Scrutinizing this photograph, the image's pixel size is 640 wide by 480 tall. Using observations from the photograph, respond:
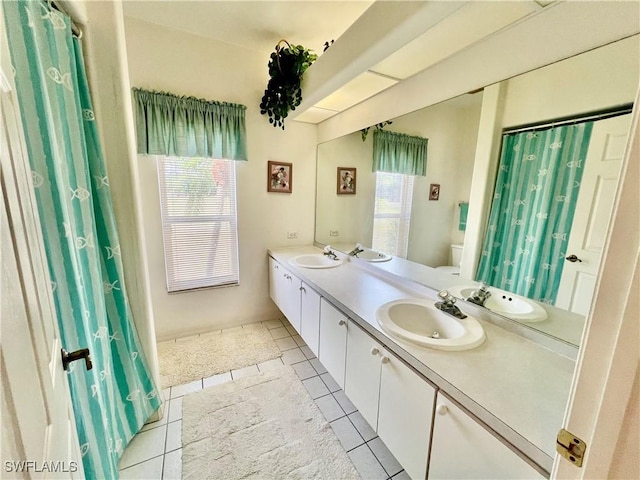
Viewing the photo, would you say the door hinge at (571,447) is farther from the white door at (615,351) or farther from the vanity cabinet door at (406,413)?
the vanity cabinet door at (406,413)

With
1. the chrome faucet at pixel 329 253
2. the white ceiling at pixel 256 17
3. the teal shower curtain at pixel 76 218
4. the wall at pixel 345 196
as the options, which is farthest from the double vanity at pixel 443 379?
the white ceiling at pixel 256 17

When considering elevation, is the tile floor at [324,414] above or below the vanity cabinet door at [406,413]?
below

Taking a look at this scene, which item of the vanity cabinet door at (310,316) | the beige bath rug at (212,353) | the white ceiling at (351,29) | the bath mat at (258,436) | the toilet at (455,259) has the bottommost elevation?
the beige bath rug at (212,353)

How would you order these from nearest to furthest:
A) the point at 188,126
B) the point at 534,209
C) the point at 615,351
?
the point at 615,351 < the point at 534,209 < the point at 188,126

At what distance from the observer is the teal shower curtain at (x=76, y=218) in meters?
0.83

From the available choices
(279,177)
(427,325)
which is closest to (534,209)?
(427,325)

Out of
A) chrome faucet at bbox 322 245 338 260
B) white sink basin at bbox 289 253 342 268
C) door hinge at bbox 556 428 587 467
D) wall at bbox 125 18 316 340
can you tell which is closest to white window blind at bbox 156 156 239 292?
wall at bbox 125 18 316 340

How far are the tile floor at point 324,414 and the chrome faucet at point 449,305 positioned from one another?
0.89 m

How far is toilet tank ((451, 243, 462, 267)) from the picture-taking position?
5.01 ft

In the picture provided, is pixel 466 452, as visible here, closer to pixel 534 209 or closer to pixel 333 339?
pixel 333 339

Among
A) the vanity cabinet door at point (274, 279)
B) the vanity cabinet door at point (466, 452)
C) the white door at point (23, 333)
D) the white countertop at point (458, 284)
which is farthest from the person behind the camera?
the vanity cabinet door at point (274, 279)

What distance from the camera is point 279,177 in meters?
2.70

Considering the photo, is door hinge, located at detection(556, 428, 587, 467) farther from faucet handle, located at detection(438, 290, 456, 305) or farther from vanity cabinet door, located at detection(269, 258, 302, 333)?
vanity cabinet door, located at detection(269, 258, 302, 333)

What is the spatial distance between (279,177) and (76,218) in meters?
1.83
